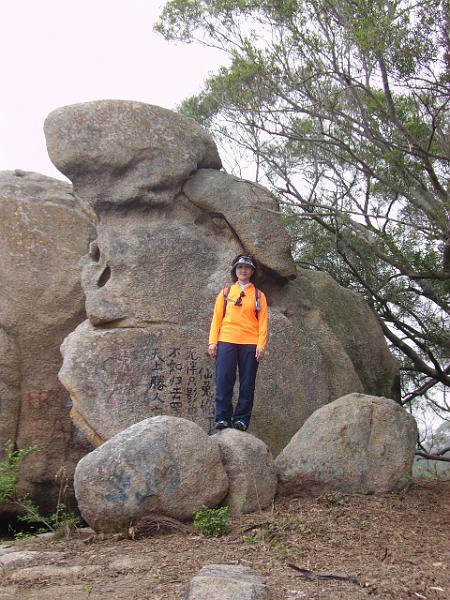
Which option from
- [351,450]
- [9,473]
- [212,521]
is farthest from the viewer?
[9,473]

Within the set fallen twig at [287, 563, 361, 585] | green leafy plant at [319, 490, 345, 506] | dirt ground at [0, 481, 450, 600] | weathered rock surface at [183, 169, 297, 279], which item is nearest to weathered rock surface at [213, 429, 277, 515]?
dirt ground at [0, 481, 450, 600]

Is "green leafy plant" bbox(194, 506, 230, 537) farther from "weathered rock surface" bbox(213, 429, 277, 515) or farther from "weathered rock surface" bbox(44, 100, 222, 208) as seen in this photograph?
"weathered rock surface" bbox(44, 100, 222, 208)

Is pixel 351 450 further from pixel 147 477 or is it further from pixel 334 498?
pixel 147 477

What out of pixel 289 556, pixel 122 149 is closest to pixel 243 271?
pixel 122 149

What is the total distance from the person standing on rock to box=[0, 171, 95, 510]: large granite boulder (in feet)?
7.91

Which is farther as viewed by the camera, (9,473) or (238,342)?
(9,473)

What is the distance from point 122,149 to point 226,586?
4954 mm

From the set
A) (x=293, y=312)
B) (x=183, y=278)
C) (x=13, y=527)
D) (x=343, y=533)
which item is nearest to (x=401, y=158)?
(x=293, y=312)

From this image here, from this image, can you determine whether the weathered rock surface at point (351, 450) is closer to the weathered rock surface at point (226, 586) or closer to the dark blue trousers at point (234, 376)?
the dark blue trousers at point (234, 376)

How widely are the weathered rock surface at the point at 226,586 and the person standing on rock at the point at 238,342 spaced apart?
2496 millimetres

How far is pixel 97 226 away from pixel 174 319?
1.34 m

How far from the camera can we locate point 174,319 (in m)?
7.81

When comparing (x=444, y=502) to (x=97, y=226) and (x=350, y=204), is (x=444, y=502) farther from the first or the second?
(x=350, y=204)

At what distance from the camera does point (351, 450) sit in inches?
243
